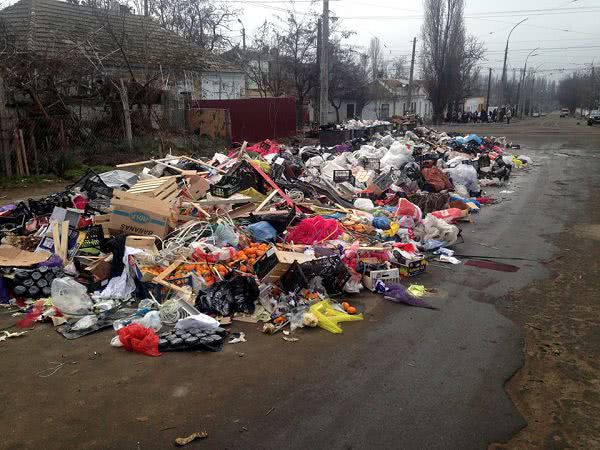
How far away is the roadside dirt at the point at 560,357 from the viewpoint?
3.40 metres

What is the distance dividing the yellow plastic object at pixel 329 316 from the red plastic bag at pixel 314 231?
187cm

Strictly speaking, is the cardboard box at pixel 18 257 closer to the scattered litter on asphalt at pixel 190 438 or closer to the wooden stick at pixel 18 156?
the scattered litter on asphalt at pixel 190 438

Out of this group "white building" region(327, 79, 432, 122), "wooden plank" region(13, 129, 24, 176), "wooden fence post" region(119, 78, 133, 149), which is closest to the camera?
"wooden plank" region(13, 129, 24, 176)

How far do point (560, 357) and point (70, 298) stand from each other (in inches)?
196

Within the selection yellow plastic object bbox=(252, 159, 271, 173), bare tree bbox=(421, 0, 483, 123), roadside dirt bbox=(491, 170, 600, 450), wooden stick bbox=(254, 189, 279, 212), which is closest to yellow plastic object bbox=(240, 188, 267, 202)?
wooden stick bbox=(254, 189, 279, 212)

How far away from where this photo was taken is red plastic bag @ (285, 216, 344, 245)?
731cm

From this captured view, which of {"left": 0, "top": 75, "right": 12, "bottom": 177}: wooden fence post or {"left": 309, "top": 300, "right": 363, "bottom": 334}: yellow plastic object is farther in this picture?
{"left": 0, "top": 75, "right": 12, "bottom": 177}: wooden fence post

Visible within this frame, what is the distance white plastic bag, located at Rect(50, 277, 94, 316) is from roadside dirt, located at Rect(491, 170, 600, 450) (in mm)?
4266

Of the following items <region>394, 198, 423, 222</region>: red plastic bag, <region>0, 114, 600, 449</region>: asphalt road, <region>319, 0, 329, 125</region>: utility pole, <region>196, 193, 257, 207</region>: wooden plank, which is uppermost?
<region>319, 0, 329, 125</region>: utility pole

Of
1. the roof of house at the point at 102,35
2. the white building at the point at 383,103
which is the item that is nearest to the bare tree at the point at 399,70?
the white building at the point at 383,103

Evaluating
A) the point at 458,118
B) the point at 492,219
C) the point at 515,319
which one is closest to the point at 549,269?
the point at 515,319

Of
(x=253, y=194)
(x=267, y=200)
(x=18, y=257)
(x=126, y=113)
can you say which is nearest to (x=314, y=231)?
(x=267, y=200)

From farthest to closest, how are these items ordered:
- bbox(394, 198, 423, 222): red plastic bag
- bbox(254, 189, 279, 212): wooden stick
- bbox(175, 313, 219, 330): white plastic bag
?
bbox(394, 198, 423, 222): red plastic bag < bbox(254, 189, 279, 212): wooden stick < bbox(175, 313, 219, 330): white plastic bag

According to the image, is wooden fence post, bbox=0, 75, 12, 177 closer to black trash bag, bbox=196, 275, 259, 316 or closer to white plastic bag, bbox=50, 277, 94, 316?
white plastic bag, bbox=50, 277, 94, 316
